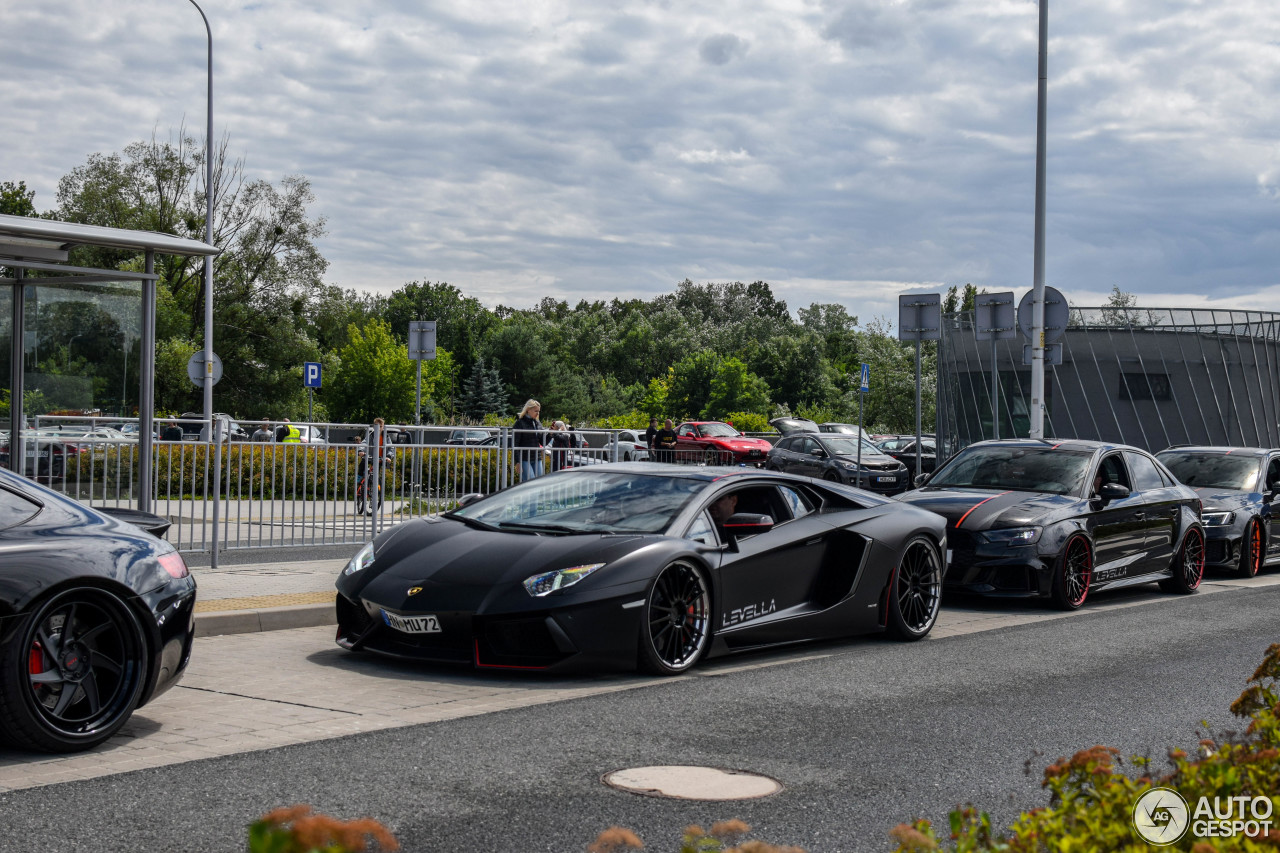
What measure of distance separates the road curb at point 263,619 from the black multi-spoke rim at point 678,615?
2.58 meters

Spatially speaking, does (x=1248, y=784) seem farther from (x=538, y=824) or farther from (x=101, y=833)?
(x=101, y=833)

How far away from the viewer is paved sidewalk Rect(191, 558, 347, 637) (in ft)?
29.2

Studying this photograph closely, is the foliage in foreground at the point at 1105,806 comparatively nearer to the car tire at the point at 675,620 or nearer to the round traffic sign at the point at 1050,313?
the car tire at the point at 675,620

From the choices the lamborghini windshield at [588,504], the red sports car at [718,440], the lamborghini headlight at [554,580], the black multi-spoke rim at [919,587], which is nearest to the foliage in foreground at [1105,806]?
the lamborghini headlight at [554,580]

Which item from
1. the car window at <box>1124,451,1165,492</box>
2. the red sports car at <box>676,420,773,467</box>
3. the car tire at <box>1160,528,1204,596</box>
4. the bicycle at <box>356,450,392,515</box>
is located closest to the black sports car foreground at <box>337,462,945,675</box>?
the car window at <box>1124,451,1165,492</box>

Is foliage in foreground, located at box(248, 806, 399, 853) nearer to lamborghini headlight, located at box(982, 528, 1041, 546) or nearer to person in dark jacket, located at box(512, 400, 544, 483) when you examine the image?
lamborghini headlight, located at box(982, 528, 1041, 546)

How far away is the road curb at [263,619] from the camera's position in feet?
28.7

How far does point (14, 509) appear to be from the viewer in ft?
17.5

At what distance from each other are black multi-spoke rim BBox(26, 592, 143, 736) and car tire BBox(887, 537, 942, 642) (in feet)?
17.1

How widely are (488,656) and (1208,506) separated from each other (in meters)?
10.8

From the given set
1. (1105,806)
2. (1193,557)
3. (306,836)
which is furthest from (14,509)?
(1193,557)

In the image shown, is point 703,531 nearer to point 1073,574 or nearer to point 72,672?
point 72,672

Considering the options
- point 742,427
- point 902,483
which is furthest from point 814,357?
point 902,483

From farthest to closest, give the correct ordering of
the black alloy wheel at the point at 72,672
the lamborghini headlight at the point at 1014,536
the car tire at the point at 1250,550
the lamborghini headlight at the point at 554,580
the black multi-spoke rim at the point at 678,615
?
the car tire at the point at 1250,550 < the lamborghini headlight at the point at 1014,536 < the black multi-spoke rim at the point at 678,615 < the lamborghini headlight at the point at 554,580 < the black alloy wheel at the point at 72,672
